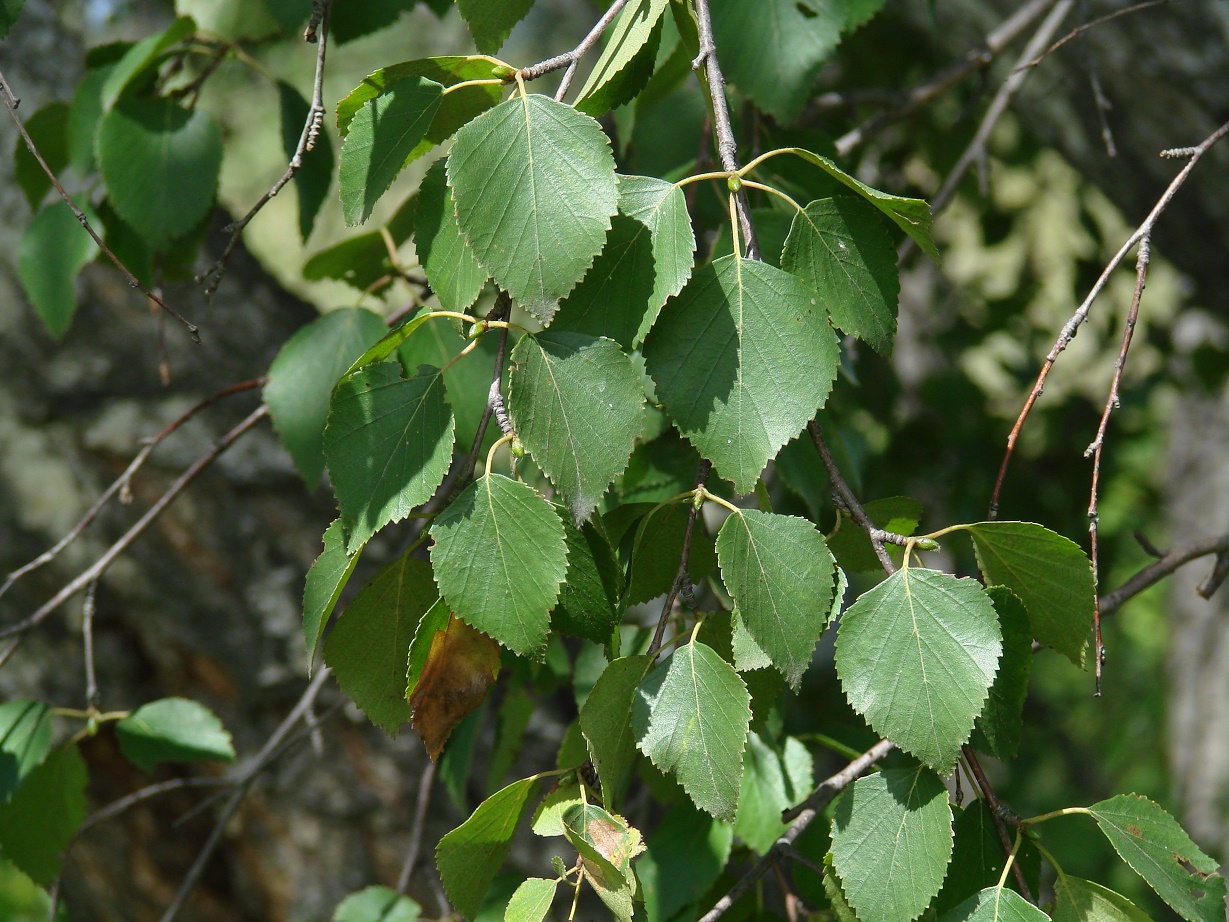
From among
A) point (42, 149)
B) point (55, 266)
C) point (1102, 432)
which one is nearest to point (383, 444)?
point (1102, 432)

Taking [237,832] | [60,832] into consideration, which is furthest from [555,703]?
[60,832]

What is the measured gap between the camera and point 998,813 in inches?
22.9

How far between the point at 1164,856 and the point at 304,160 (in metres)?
0.88

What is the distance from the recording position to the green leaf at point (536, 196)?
52cm

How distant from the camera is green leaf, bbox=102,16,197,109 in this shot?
88 cm

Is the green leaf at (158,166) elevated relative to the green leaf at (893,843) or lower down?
elevated

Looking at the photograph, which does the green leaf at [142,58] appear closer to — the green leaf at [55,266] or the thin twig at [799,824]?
the green leaf at [55,266]

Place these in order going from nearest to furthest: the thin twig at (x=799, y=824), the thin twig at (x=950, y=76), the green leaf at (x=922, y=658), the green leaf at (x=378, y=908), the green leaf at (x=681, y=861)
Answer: the green leaf at (x=922, y=658) → the thin twig at (x=799, y=824) → the green leaf at (x=681, y=861) → the green leaf at (x=378, y=908) → the thin twig at (x=950, y=76)

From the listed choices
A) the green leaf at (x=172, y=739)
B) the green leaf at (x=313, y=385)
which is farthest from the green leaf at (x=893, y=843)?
the green leaf at (x=172, y=739)

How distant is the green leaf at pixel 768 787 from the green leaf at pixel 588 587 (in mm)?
288

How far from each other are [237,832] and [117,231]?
0.83m

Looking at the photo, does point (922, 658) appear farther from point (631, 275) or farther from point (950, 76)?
point (950, 76)

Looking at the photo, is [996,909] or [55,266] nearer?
[996,909]

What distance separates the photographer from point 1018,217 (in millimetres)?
2221
